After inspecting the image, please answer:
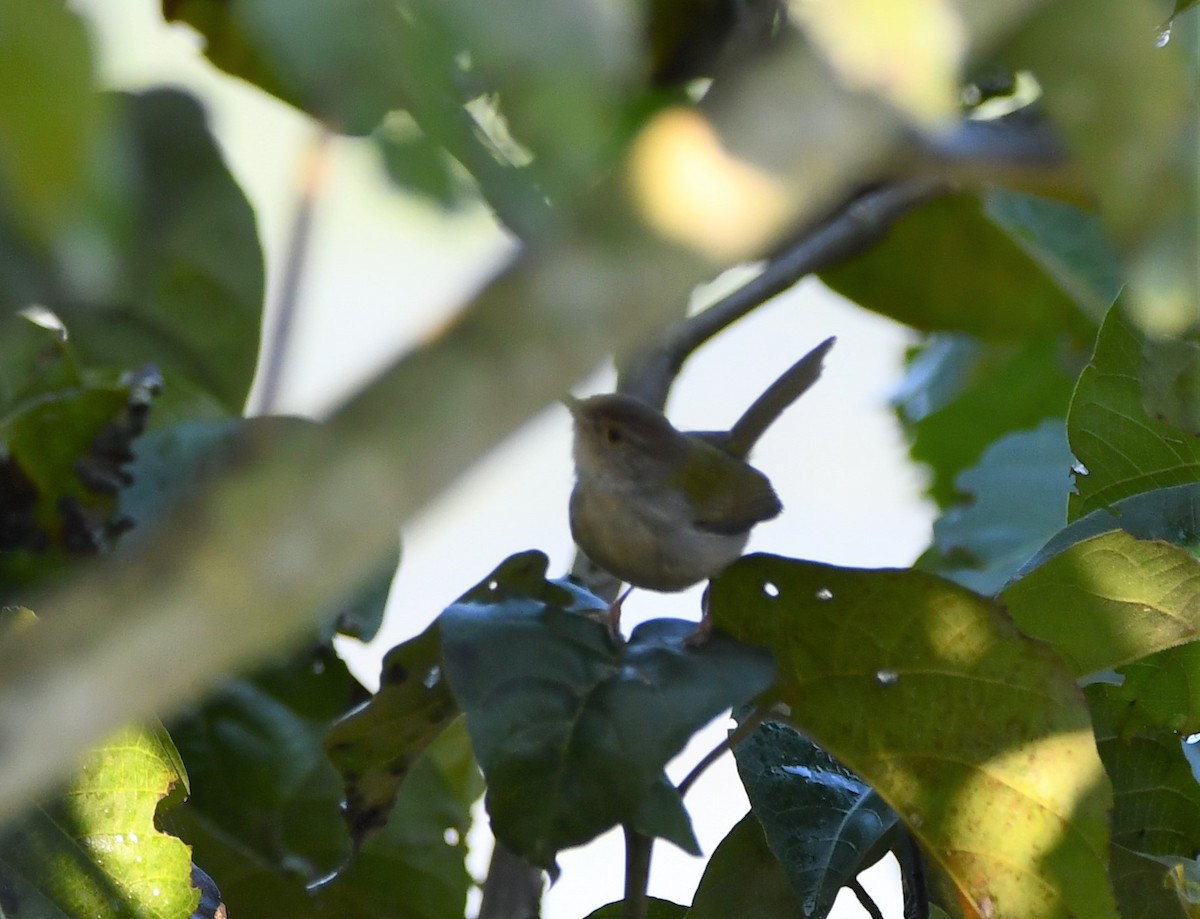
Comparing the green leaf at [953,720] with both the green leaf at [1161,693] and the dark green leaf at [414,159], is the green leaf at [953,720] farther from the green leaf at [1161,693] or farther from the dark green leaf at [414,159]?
the dark green leaf at [414,159]

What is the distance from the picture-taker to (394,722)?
6.07 feet

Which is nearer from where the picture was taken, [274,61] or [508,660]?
[274,61]

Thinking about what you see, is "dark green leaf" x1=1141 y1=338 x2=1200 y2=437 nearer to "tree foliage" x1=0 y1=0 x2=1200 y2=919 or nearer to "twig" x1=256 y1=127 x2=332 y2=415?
"tree foliage" x1=0 y1=0 x2=1200 y2=919

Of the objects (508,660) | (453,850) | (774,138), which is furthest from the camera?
(453,850)

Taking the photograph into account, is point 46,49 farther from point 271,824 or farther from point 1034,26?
point 271,824

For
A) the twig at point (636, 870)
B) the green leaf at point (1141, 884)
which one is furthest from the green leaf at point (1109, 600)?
the twig at point (636, 870)

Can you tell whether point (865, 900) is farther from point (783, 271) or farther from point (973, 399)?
point (973, 399)

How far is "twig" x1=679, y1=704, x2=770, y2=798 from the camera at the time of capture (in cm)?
181

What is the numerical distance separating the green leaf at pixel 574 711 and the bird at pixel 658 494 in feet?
3.53

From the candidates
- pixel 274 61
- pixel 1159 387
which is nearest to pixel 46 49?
pixel 274 61

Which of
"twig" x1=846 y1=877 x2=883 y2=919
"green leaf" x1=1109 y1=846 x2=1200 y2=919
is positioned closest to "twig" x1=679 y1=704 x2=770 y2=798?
"twig" x1=846 y1=877 x2=883 y2=919

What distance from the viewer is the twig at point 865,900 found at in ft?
6.29

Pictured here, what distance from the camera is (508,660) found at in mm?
1645

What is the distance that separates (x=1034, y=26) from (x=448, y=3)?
1.76 ft
